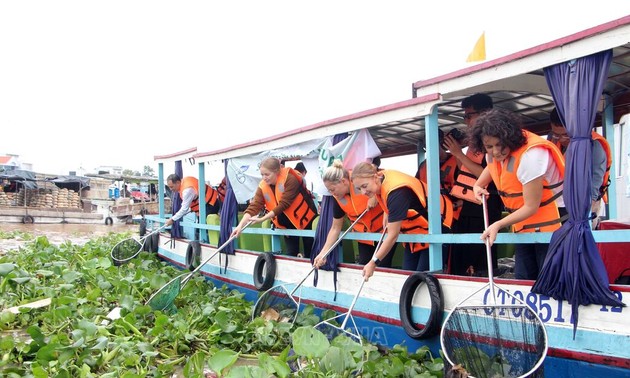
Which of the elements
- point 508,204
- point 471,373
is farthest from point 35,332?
point 508,204

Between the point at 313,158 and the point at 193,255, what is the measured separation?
3346 millimetres

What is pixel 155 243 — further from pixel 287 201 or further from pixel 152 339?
pixel 152 339

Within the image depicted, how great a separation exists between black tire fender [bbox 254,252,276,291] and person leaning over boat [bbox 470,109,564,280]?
3111 mm

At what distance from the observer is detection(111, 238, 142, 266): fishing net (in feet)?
29.8

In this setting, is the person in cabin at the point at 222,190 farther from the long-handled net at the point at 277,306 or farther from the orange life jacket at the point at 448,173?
the orange life jacket at the point at 448,173

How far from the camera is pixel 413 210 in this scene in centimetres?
446

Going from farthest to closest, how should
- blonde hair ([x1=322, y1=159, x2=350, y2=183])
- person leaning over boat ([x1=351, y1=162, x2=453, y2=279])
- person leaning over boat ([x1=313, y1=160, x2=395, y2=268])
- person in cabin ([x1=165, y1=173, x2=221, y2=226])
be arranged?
1. person in cabin ([x1=165, y1=173, x2=221, y2=226])
2. person leaning over boat ([x1=313, y1=160, x2=395, y2=268])
3. blonde hair ([x1=322, y1=159, x2=350, y2=183])
4. person leaning over boat ([x1=351, y1=162, x2=453, y2=279])

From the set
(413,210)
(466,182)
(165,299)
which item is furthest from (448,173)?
(165,299)

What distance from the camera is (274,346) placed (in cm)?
472

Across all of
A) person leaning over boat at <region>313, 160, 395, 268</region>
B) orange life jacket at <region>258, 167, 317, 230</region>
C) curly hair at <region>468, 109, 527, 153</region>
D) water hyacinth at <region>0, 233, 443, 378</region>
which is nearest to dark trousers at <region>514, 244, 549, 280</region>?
curly hair at <region>468, 109, 527, 153</region>

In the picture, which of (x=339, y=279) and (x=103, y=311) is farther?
(x=103, y=311)

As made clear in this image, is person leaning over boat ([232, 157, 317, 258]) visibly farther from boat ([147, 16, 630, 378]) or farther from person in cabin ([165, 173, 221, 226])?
person in cabin ([165, 173, 221, 226])

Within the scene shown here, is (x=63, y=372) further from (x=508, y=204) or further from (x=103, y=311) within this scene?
(x=508, y=204)

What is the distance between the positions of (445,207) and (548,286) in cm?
147
